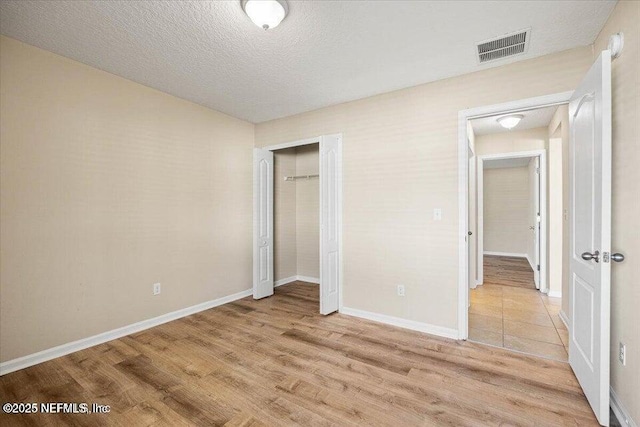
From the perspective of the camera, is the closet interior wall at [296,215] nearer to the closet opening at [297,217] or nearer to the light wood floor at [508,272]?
the closet opening at [297,217]

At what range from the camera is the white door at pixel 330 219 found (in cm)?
348

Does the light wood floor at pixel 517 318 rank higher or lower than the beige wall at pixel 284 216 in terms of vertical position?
lower

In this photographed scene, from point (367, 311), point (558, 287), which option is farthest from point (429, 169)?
point (558, 287)

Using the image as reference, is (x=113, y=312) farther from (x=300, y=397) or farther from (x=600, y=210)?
(x=600, y=210)

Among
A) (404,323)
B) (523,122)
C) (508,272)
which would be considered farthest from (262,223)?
(508,272)

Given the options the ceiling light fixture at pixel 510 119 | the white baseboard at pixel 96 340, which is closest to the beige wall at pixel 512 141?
the ceiling light fixture at pixel 510 119

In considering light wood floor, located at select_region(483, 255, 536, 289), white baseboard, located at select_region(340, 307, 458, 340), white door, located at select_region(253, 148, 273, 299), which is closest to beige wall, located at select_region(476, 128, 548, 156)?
light wood floor, located at select_region(483, 255, 536, 289)

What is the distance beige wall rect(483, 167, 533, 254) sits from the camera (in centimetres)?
766

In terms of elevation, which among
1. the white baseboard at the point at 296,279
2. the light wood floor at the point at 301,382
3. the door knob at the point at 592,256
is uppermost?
the door knob at the point at 592,256

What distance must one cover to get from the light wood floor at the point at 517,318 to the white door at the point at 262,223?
2676 millimetres

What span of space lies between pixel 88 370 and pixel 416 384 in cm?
253

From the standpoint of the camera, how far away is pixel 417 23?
2.07 meters

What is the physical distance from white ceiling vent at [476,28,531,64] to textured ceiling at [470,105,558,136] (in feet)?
4.82

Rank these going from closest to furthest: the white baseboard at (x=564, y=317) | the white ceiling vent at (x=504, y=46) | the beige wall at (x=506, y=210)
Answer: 1. the white ceiling vent at (x=504, y=46)
2. the white baseboard at (x=564, y=317)
3. the beige wall at (x=506, y=210)
